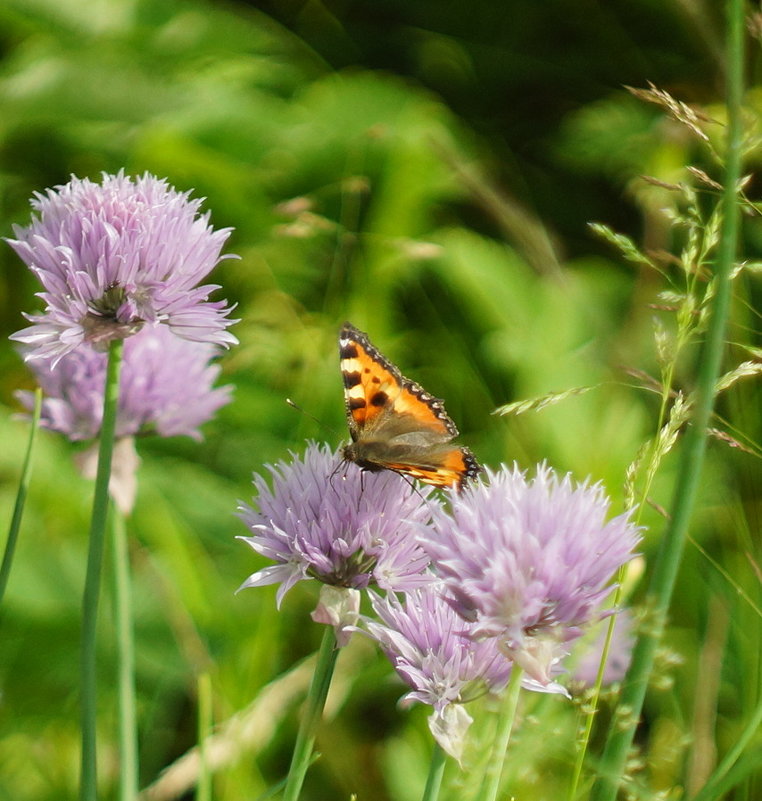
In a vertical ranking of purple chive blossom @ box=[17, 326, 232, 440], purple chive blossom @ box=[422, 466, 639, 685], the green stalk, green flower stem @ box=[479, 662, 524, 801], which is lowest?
the green stalk

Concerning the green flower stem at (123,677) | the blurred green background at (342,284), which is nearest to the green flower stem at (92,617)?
the green flower stem at (123,677)

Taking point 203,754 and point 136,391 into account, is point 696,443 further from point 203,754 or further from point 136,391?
point 136,391

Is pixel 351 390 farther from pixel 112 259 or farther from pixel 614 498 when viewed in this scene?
pixel 614 498

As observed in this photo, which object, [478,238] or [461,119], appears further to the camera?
[461,119]

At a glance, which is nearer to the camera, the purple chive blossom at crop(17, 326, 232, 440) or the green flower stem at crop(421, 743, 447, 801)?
→ the green flower stem at crop(421, 743, 447, 801)

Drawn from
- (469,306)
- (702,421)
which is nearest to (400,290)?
(469,306)

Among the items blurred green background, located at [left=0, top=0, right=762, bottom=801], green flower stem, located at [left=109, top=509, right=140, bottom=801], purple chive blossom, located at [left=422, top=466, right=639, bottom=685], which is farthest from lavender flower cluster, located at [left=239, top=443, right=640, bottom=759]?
blurred green background, located at [left=0, top=0, right=762, bottom=801]

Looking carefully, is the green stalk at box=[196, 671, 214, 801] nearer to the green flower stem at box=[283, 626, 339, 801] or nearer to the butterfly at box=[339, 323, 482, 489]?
the green flower stem at box=[283, 626, 339, 801]

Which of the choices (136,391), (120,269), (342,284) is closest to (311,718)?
(120,269)
